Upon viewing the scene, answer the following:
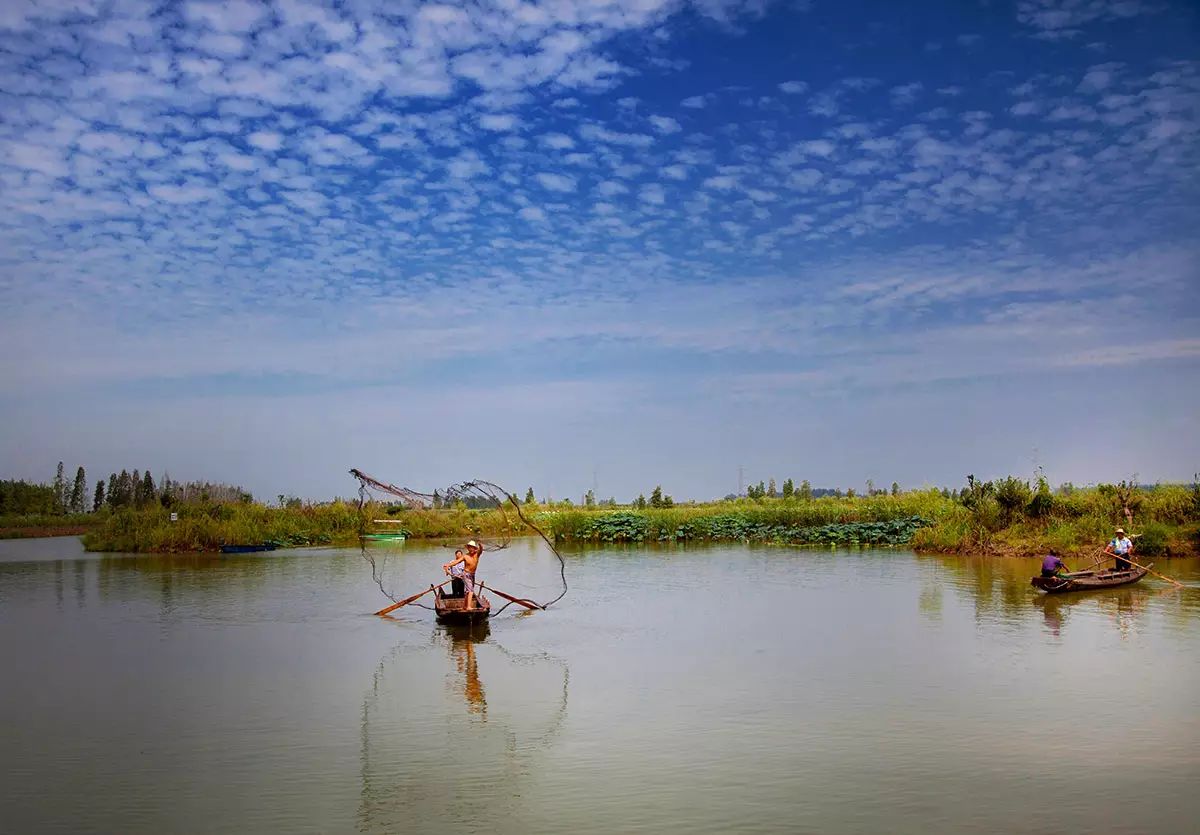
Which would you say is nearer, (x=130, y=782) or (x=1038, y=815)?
(x=1038, y=815)

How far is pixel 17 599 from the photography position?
19.6m

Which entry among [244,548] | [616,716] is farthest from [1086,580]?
[244,548]

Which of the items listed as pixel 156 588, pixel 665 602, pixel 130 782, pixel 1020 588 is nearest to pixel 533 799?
pixel 130 782

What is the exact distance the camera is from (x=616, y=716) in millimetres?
9344

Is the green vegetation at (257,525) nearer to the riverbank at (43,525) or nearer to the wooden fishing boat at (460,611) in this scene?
the wooden fishing boat at (460,611)

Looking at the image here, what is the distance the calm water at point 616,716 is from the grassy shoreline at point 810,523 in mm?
8698

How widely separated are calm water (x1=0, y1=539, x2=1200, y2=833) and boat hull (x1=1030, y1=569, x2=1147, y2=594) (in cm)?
43

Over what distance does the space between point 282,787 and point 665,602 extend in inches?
451

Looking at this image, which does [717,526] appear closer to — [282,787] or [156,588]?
[156,588]

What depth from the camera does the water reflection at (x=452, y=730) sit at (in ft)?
22.5

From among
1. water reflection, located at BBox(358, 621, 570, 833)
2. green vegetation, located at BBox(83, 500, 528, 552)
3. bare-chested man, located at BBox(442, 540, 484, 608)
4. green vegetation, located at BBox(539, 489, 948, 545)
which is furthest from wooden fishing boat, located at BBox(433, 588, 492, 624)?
green vegetation, located at BBox(539, 489, 948, 545)

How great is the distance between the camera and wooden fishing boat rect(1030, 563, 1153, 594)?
1741 cm

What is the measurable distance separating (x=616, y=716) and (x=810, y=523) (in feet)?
90.0

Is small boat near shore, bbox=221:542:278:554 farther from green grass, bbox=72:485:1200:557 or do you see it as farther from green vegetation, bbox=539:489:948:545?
green vegetation, bbox=539:489:948:545
